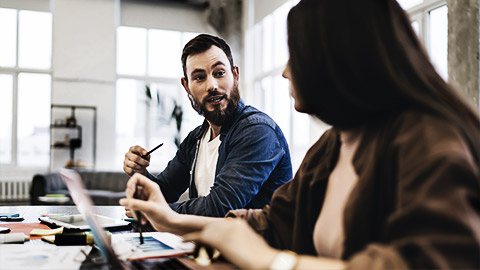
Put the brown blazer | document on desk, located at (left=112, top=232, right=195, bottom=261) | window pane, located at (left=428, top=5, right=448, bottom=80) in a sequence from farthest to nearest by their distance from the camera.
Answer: window pane, located at (left=428, top=5, right=448, bottom=80) < document on desk, located at (left=112, top=232, right=195, bottom=261) < the brown blazer

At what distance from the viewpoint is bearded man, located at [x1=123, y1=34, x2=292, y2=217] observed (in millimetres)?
1510

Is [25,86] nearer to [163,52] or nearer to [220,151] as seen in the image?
[163,52]

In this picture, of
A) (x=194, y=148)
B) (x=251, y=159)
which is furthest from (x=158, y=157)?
(x=251, y=159)

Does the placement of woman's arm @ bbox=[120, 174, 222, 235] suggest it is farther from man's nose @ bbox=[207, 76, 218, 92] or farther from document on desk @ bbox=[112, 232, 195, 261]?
man's nose @ bbox=[207, 76, 218, 92]

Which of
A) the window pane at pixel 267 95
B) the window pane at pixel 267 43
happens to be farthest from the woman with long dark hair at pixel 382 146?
the window pane at pixel 267 43

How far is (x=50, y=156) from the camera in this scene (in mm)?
7211

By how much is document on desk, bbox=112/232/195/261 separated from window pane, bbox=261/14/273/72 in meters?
6.04

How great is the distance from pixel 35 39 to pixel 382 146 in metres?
7.71

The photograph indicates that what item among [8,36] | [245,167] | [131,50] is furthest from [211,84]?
[8,36]

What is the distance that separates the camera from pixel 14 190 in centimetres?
693

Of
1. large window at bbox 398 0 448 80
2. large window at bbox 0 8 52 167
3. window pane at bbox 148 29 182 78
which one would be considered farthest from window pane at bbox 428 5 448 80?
large window at bbox 0 8 52 167

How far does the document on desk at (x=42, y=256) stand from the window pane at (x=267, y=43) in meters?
6.17

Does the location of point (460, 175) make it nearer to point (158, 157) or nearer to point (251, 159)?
point (251, 159)

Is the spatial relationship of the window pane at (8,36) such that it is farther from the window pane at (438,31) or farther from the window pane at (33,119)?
the window pane at (438,31)
